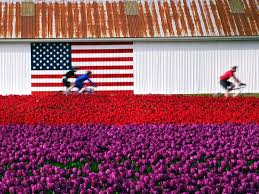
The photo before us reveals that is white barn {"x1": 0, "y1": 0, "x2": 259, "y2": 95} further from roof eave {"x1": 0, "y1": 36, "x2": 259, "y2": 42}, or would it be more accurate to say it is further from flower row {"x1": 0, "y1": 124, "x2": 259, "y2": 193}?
flower row {"x1": 0, "y1": 124, "x2": 259, "y2": 193}

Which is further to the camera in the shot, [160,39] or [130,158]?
[160,39]

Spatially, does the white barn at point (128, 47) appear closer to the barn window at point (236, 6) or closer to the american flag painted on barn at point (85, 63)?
the american flag painted on barn at point (85, 63)

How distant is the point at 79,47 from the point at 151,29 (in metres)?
3.81

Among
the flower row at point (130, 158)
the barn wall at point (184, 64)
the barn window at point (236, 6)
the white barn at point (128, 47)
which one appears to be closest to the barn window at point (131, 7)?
the white barn at point (128, 47)

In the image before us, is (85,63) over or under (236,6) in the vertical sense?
under

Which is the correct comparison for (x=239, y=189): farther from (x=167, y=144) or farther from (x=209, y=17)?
(x=209, y=17)

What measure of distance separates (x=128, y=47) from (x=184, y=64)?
3033 millimetres

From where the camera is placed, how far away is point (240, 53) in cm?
3841

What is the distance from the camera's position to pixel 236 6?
39.8 meters

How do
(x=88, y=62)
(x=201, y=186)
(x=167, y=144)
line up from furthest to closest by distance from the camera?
(x=88, y=62) < (x=167, y=144) < (x=201, y=186)

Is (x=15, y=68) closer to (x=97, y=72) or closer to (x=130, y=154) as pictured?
(x=97, y=72)

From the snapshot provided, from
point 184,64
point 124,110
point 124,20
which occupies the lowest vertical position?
point 124,110

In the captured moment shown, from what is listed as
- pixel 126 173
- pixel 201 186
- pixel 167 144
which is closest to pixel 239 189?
pixel 201 186

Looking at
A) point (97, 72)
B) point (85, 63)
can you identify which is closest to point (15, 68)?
point (85, 63)
